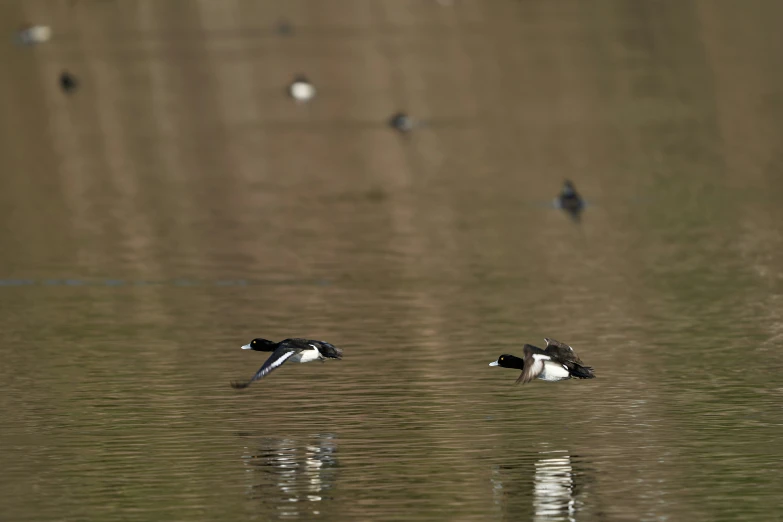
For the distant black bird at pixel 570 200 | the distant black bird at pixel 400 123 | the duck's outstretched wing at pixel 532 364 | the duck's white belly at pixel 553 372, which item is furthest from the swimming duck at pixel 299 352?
the distant black bird at pixel 400 123

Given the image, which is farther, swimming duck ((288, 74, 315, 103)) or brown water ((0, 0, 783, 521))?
swimming duck ((288, 74, 315, 103))

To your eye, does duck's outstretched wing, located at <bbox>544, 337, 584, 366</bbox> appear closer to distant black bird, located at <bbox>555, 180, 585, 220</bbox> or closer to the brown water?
the brown water

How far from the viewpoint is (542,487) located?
1862 cm

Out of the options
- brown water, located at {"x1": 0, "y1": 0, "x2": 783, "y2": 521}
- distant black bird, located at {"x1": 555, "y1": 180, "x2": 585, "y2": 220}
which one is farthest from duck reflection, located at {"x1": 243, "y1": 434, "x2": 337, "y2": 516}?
distant black bird, located at {"x1": 555, "y1": 180, "x2": 585, "y2": 220}

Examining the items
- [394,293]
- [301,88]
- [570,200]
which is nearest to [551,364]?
[394,293]

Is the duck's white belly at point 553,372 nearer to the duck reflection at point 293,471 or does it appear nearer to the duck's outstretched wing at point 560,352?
the duck's outstretched wing at point 560,352

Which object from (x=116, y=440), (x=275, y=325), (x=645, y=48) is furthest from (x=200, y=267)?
(x=645, y=48)

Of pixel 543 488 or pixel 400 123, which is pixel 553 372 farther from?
pixel 400 123

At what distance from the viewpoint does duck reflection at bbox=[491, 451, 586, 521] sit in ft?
57.9

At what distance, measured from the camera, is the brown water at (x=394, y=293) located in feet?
63.2

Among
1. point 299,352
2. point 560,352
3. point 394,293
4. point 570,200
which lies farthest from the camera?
point 570,200

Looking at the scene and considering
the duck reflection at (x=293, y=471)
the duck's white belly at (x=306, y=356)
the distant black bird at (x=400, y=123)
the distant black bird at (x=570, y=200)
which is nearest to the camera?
the duck reflection at (x=293, y=471)

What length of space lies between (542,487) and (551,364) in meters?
2.90

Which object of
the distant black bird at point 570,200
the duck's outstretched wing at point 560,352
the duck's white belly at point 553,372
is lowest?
the duck's white belly at point 553,372
